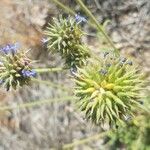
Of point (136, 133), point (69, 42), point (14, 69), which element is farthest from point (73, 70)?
point (136, 133)

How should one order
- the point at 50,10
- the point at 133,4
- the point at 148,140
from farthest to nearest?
the point at 50,10 < the point at 133,4 < the point at 148,140

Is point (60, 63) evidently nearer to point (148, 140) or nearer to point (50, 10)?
point (50, 10)

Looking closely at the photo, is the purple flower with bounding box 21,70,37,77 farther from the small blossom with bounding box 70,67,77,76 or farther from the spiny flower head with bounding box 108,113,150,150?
the spiny flower head with bounding box 108,113,150,150

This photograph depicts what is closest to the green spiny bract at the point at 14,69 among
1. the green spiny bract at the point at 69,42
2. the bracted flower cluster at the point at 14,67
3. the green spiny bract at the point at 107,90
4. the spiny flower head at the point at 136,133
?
the bracted flower cluster at the point at 14,67

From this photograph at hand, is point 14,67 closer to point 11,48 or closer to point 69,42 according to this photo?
point 11,48

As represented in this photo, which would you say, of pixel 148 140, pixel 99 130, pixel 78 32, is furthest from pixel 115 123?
pixel 99 130

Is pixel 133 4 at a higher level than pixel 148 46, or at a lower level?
higher
